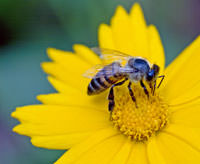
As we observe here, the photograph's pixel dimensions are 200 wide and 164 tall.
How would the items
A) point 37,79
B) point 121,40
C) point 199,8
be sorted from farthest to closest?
1. point 199,8
2. point 37,79
3. point 121,40

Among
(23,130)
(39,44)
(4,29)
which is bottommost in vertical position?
(23,130)

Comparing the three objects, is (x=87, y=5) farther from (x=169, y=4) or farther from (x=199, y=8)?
(x=199, y=8)

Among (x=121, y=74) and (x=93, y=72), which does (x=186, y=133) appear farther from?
(x=93, y=72)

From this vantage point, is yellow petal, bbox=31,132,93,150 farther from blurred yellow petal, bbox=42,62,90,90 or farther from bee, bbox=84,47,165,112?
blurred yellow petal, bbox=42,62,90,90

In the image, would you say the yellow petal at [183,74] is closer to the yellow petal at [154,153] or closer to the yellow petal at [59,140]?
the yellow petal at [154,153]

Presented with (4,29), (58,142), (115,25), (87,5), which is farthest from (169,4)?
(58,142)

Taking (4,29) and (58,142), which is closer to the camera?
(58,142)
